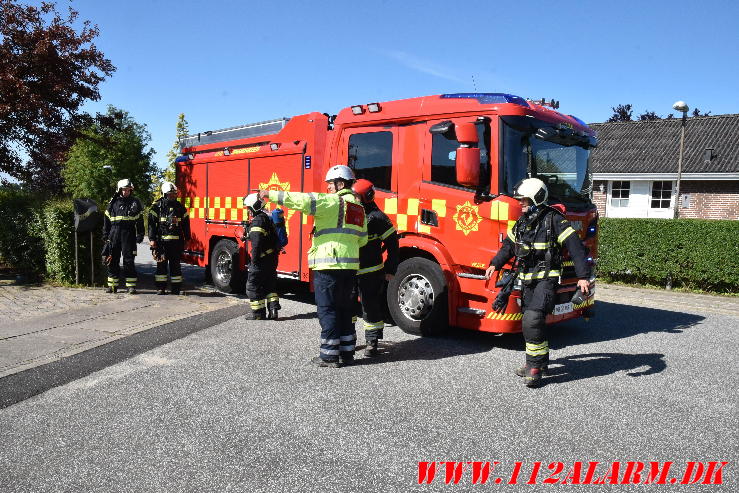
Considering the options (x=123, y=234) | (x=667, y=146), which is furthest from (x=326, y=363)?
(x=667, y=146)

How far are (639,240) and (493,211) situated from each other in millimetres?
7204

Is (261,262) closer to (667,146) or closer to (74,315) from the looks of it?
(74,315)

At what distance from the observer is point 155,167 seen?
4941cm

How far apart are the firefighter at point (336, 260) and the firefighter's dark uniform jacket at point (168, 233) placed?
4.43 m

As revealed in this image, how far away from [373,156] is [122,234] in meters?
4.51

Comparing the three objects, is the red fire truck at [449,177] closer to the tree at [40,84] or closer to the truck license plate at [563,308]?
the truck license plate at [563,308]

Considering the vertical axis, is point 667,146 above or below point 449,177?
above

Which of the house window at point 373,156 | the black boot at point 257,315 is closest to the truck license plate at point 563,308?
the house window at point 373,156

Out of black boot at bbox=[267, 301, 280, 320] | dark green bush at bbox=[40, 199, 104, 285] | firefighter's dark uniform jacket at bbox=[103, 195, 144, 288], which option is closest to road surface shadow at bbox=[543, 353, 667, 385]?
black boot at bbox=[267, 301, 280, 320]

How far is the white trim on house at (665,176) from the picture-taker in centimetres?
1909

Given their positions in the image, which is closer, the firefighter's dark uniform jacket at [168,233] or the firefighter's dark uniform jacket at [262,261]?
the firefighter's dark uniform jacket at [262,261]

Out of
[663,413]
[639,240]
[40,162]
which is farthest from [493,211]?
[40,162]

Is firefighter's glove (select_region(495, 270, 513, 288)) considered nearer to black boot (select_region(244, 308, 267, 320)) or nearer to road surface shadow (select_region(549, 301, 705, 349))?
road surface shadow (select_region(549, 301, 705, 349))

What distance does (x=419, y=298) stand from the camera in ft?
20.5
